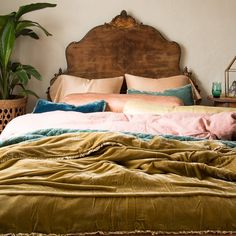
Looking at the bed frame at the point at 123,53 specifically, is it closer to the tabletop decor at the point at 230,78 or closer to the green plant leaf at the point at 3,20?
the tabletop decor at the point at 230,78

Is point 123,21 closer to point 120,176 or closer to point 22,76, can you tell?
point 22,76

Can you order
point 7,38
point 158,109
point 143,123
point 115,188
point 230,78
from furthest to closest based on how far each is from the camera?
point 230,78 → point 7,38 → point 158,109 → point 143,123 → point 115,188

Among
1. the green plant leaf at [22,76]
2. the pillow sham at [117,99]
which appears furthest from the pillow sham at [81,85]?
the green plant leaf at [22,76]

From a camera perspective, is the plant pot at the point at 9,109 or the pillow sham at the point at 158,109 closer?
the pillow sham at the point at 158,109

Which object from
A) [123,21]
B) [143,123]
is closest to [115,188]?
[143,123]

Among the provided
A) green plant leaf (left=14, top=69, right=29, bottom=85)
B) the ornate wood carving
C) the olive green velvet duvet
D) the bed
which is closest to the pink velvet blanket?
the bed

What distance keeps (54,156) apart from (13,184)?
33cm

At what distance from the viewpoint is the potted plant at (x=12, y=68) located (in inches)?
123

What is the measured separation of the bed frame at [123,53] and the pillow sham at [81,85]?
3.2 inches

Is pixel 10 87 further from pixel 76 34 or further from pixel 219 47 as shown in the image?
pixel 219 47

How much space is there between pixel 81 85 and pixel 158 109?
974mm

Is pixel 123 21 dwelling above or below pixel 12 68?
above

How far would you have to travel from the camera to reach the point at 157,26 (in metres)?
3.54

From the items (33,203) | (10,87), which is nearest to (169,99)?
(10,87)
